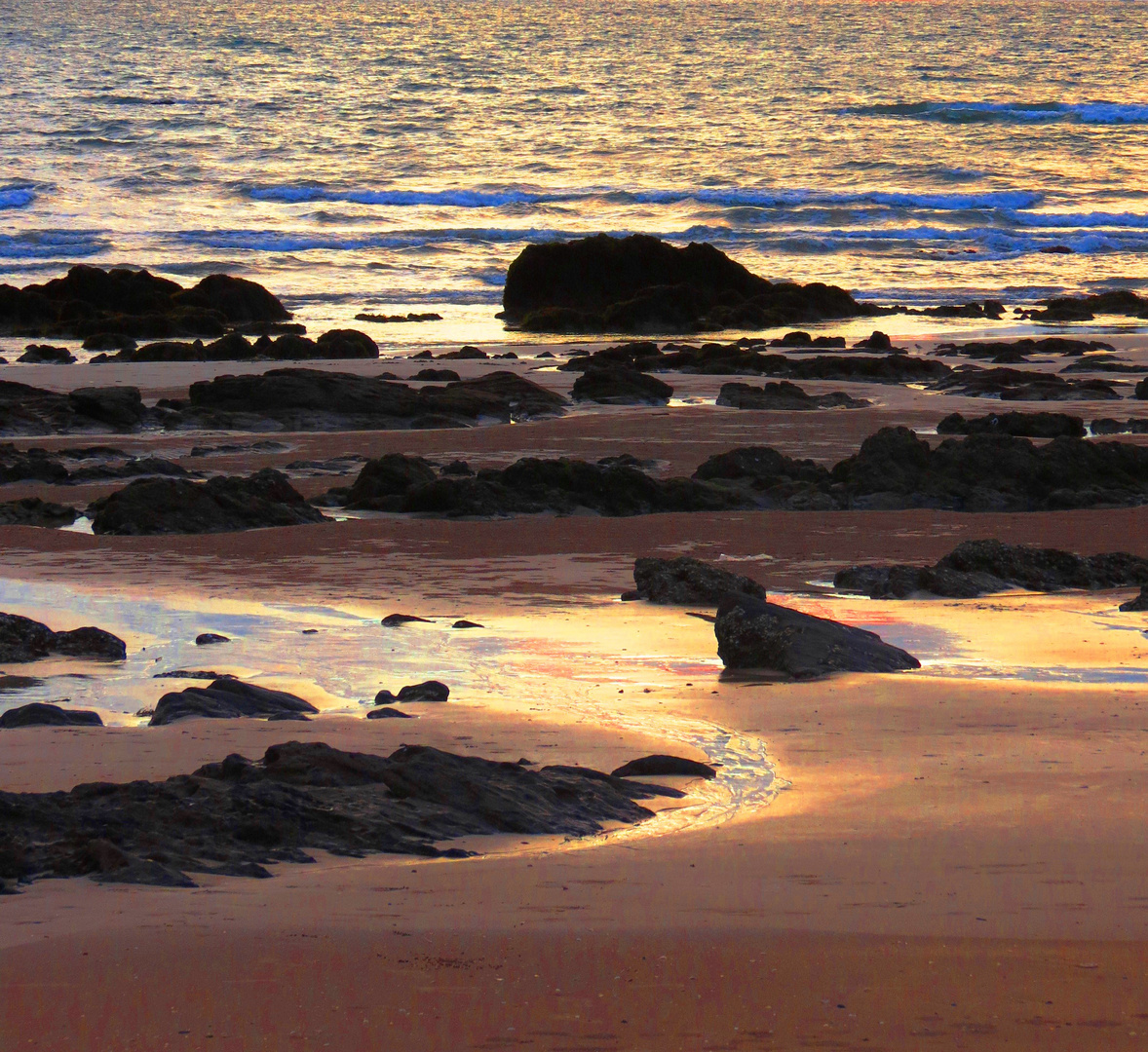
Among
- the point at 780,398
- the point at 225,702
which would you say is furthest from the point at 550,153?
the point at 225,702

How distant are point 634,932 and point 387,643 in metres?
3.40

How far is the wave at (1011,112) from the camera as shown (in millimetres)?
58625

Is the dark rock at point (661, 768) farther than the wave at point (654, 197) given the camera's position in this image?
No

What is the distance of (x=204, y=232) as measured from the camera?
3681cm

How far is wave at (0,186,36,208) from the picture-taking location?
130 feet

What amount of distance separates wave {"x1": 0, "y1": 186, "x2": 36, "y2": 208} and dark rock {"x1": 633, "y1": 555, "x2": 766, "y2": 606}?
3579cm

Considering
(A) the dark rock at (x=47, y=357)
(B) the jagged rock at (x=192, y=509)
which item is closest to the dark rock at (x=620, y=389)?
(B) the jagged rock at (x=192, y=509)

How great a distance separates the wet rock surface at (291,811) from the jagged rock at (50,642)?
80.3 inches

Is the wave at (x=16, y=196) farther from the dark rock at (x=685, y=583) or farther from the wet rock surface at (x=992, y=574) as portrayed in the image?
the wet rock surface at (x=992, y=574)

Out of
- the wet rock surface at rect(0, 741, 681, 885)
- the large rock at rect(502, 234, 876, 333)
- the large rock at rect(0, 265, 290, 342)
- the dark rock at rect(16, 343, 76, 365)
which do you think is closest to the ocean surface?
the large rock at rect(502, 234, 876, 333)

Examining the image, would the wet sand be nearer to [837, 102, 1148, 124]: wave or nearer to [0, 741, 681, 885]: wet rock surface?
[0, 741, 681, 885]: wet rock surface

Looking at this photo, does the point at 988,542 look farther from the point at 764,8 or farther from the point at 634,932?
the point at 764,8

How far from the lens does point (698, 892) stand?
3.53 metres

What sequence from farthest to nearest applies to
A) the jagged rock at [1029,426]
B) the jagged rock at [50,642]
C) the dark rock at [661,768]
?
the jagged rock at [1029,426], the jagged rock at [50,642], the dark rock at [661,768]
